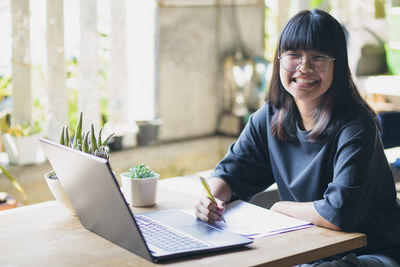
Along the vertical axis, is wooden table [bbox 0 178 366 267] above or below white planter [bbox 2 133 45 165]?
above

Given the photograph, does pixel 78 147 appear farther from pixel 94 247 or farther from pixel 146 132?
pixel 146 132

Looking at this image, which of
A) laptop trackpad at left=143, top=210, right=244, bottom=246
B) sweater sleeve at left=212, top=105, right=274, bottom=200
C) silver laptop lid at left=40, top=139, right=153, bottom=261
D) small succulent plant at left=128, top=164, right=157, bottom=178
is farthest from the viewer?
sweater sleeve at left=212, top=105, right=274, bottom=200

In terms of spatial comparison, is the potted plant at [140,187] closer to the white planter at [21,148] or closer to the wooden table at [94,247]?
the wooden table at [94,247]

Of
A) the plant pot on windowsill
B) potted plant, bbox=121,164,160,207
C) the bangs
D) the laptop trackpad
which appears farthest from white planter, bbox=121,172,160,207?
the plant pot on windowsill

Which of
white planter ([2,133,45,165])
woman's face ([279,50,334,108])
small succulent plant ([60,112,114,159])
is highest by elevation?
woman's face ([279,50,334,108])

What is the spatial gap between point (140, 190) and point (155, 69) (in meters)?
2.99

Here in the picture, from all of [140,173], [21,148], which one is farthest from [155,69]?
[140,173]

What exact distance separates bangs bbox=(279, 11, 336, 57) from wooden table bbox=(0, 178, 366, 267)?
21.6 inches

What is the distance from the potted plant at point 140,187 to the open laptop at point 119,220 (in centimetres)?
13

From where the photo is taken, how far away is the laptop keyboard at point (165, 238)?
5.20 ft

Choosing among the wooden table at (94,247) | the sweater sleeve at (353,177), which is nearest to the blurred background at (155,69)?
the wooden table at (94,247)

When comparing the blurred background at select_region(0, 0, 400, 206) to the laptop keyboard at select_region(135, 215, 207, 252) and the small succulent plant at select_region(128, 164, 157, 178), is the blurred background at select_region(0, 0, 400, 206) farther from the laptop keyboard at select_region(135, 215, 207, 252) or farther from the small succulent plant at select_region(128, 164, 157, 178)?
the laptop keyboard at select_region(135, 215, 207, 252)

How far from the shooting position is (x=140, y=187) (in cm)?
198

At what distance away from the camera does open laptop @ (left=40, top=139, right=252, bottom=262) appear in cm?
151
